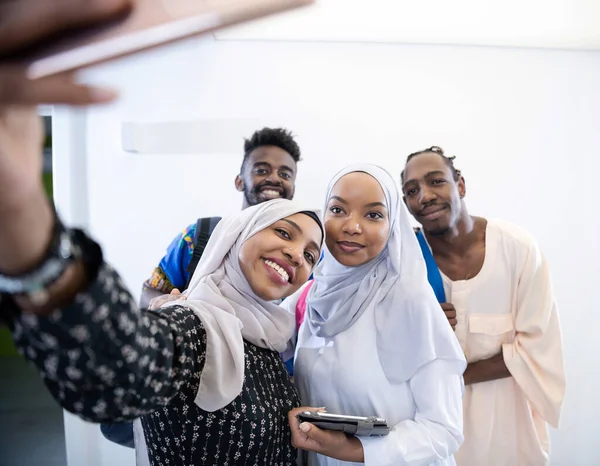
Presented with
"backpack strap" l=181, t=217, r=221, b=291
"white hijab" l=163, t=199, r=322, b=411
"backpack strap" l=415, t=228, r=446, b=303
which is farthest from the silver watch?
"backpack strap" l=415, t=228, r=446, b=303

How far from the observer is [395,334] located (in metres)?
1.18

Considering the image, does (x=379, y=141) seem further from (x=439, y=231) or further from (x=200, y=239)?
(x=200, y=239)

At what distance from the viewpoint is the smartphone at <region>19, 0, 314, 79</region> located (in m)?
0.29

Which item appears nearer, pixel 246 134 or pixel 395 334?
pixel 395 334

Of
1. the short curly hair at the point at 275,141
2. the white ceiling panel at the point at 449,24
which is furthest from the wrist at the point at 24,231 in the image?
the white ceiling panel at the point at 449,24

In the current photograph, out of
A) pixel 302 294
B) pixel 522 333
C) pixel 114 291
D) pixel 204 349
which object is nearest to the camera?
pixel 114 291

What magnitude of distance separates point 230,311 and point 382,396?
460 mm

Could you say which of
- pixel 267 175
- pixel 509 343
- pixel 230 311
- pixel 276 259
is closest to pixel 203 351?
pixel 230 311

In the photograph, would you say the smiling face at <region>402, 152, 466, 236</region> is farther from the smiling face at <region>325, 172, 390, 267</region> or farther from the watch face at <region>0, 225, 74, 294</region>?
the watch face at <region>0, 225, 74, 294</region>

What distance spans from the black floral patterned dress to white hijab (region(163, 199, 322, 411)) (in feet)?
0.08

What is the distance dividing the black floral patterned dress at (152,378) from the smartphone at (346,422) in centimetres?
7

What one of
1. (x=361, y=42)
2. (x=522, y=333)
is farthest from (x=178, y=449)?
(x=361, y=42)

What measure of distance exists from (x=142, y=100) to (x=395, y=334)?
1.87m

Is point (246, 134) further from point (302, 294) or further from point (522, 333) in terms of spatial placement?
point (522, 333)
